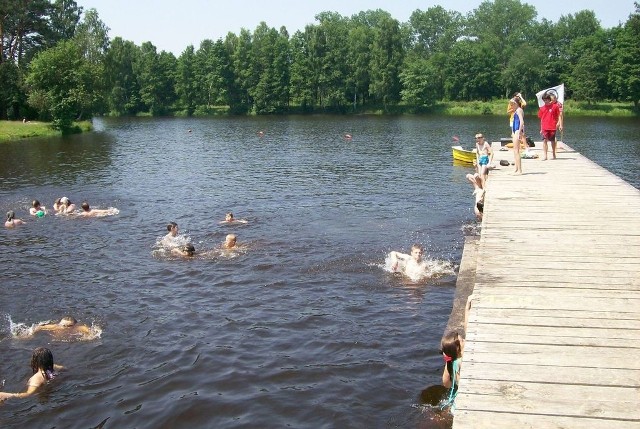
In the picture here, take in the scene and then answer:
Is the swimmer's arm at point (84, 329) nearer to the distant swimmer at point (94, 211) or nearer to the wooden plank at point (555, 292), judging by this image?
the wooden plank at point (555, 292)

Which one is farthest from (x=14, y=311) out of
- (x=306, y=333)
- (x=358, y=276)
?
(x=358, y=276)

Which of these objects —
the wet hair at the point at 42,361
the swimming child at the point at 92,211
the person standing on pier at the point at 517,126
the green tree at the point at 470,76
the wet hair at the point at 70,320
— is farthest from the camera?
the green tree at the point at 470,76

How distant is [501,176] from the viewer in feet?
67.5

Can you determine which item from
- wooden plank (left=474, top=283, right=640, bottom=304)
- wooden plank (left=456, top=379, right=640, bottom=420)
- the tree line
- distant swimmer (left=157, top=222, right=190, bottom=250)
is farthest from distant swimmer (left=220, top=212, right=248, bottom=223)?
the tree line

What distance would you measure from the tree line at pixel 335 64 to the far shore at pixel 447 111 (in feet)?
4.11

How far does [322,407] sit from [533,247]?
500 centimetres

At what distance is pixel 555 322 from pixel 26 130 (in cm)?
6644

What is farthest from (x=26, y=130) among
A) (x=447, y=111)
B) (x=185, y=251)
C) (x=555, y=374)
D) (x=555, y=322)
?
(x=447, y=111)

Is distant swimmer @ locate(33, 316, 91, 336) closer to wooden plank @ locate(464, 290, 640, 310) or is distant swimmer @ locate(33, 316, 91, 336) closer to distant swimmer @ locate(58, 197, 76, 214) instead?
wooden plank @ locate(464, 290, 640, 310)

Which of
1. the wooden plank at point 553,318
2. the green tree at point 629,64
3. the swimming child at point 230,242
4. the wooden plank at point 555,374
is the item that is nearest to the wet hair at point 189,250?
the swimming child at point 230,242

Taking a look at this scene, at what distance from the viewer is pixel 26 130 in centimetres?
6450

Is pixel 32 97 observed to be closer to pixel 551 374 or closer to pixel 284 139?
pixel 284 139

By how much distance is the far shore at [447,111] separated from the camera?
64.4 meters

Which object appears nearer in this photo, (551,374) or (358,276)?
(551,374)
